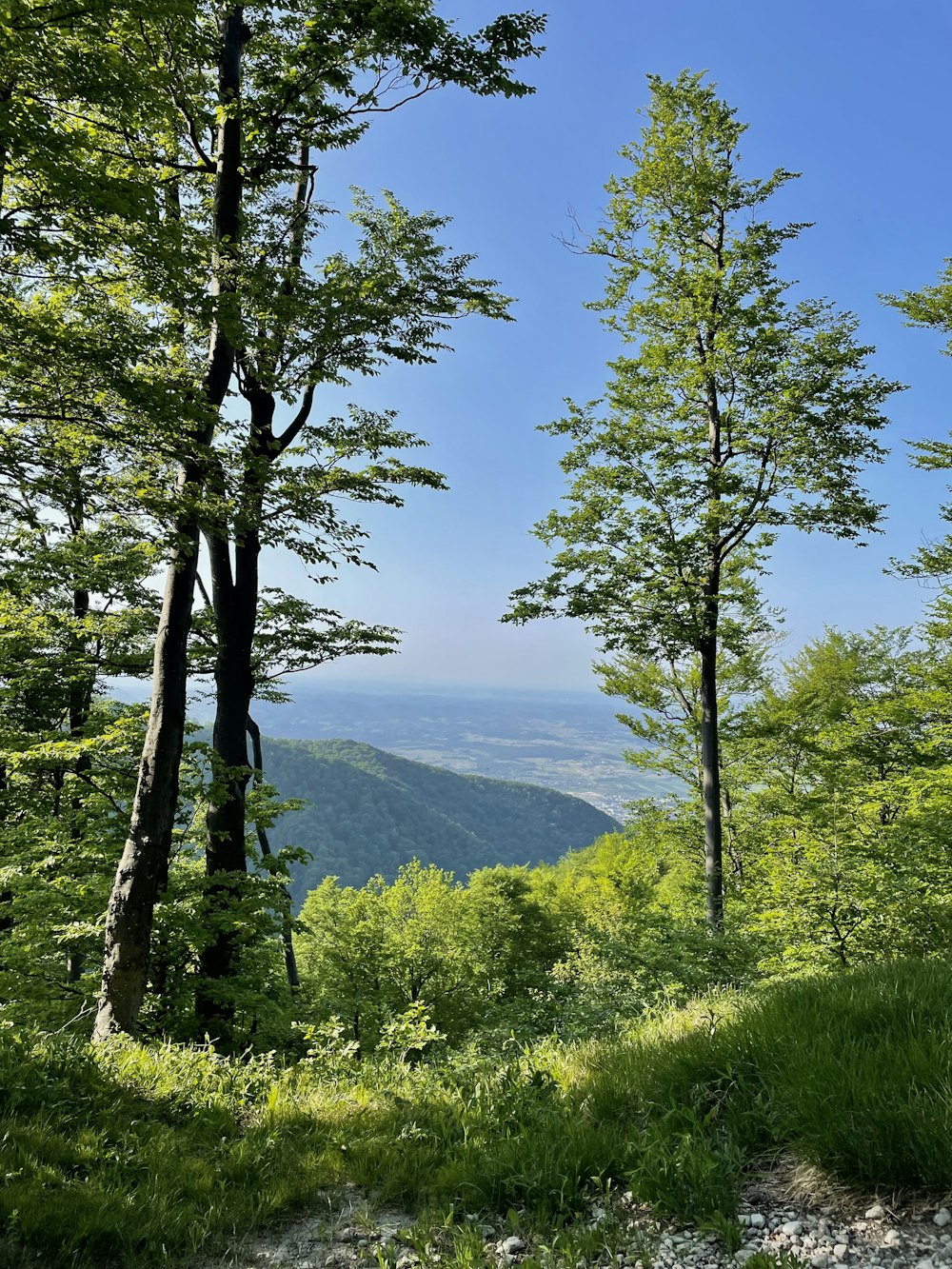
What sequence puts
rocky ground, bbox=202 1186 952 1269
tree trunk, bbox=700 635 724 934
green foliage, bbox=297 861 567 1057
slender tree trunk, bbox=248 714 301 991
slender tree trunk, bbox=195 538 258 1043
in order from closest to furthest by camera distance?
rocky ground, bbox=202 1186 952 1269 → slender tree trunk, bbox=195 538 258 1043 → slender tree trunk, bbox=248 714 301 991 → tree trunk, bbox=700 635 724 934 → green foliage, bbox=297 861 567 1057

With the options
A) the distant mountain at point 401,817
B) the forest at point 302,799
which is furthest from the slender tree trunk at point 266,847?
the distant mountain at point 401,817

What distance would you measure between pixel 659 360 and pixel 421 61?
7.31 meters

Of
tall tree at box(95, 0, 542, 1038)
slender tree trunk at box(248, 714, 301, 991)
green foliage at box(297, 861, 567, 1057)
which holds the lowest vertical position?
green foliage at box(297, 861, 567, 1057)

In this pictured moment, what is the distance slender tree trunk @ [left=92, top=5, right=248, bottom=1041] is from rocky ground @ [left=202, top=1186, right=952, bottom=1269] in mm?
3998

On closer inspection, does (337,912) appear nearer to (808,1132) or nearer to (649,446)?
(649,446)

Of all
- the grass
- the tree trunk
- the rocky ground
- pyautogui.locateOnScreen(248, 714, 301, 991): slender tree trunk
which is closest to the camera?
the rocky ground

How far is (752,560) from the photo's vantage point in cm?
1357

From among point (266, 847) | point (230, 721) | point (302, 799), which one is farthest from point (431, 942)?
point (230, 721)

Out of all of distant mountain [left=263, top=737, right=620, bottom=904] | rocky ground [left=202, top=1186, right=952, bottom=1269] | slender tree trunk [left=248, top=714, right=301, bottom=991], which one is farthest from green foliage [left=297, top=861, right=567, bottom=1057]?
distant mountain [left=263, top=737, right=620, bottom=904]

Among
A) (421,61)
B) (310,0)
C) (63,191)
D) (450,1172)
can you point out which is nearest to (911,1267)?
(450,1172)

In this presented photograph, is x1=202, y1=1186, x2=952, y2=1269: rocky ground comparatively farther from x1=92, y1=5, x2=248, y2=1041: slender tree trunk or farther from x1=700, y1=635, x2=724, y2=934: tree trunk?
x1=700, y1=635, x2=724, y2=934: tree trunk

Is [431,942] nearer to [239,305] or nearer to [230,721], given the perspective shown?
[230,721]

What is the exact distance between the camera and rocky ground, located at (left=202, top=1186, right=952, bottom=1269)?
219 centimetres

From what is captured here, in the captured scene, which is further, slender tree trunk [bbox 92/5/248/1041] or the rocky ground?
slender tree trunk [bbox 92/5/248/1041]
